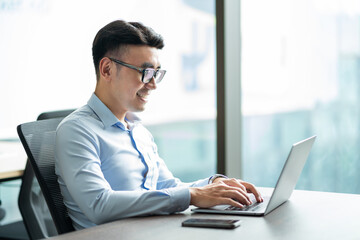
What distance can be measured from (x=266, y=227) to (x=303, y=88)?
→ 7.21ft

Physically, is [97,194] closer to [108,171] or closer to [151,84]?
[108,171]

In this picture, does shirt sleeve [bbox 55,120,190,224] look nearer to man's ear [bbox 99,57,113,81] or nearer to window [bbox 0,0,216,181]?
man's ear [bbox 99,57,113,81]

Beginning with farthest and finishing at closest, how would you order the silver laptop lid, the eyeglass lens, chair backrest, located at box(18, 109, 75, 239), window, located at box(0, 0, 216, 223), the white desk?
window, located at box(0, 0, 216, 223) < chair backrest, located at box(18, 109, 75, 239) < the eyeglass lens < the silver laptop lid < the white desk

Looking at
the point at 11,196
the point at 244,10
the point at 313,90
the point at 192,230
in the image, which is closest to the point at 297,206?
the point at 192,230

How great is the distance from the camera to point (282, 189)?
165 centimetres

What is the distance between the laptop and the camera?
157 centimetres

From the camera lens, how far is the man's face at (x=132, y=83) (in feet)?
6.36

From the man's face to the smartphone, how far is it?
0.60m

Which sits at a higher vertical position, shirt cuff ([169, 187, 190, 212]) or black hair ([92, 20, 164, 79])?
black hair ([92, 20, 164, 79])

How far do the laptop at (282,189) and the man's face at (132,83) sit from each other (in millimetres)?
496

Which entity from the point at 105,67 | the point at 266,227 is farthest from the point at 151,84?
the point at 266,227

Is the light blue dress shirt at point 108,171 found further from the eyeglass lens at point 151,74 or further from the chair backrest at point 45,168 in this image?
the eyeglass lens at point 151,74

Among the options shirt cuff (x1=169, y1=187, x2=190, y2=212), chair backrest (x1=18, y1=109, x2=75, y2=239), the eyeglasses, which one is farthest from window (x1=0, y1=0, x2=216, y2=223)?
shirt cuff (x1=169, y1=187, x2=190, y2=212)

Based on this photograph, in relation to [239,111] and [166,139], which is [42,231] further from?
[166,139]
